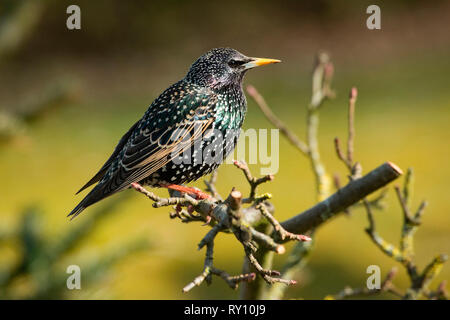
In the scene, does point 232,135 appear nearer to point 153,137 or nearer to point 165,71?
point 153,137

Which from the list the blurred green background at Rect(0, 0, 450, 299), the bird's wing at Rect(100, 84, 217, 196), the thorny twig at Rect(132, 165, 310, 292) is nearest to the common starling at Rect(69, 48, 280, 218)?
the bird's wing at Rect(100, 84, 217, 196)

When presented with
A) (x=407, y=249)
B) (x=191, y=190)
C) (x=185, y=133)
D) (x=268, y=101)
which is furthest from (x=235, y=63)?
(x=268, y=101)

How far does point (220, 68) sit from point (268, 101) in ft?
24.6

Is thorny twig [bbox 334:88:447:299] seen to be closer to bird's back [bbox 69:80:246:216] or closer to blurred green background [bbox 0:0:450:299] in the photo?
bird's back [bbox 69:80:246:216]

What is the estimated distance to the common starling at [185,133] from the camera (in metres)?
2.29

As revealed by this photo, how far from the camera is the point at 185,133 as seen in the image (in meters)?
2.39

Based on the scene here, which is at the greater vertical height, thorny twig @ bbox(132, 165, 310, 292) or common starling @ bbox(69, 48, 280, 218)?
common starling @ bbox(69, 48, 280, 218)

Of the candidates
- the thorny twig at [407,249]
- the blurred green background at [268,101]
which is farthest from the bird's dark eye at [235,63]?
the blurred green background at [268,101]

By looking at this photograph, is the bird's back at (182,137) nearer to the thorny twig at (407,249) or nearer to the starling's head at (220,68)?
the starling's head at (220,68)

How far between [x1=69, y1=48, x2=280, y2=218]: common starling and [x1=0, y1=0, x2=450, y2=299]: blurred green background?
3.92 meters

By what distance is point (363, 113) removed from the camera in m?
9.68

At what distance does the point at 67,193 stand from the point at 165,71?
9.73 feet

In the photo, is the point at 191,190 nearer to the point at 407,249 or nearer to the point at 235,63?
the point at 235,63

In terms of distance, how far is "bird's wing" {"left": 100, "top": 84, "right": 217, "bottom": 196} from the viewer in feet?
7.52
